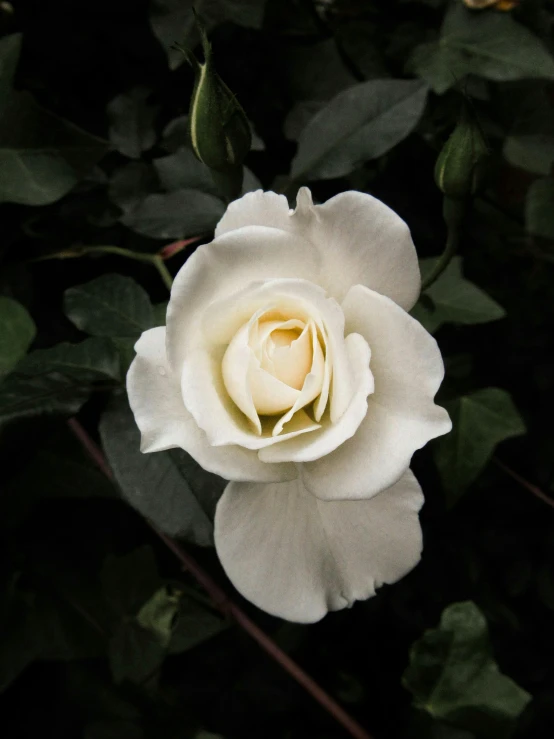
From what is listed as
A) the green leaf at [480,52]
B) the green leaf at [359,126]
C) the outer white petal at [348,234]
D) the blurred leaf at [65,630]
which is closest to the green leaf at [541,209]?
the green leaf at [480,52]

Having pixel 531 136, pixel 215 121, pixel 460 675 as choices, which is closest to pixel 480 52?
pixel 531 136

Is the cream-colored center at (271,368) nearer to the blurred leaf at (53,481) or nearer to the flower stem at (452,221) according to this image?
the flower stem at (452,221)

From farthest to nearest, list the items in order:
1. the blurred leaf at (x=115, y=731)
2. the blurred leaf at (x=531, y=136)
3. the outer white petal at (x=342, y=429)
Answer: the blurred leaf at (x=531, y=136), the blurred leaf at (x=115, y=731), the outer white petal at (x=342, y=429)

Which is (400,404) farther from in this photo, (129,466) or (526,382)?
(526,382)

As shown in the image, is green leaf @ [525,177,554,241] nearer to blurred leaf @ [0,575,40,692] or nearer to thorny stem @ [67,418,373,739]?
thorny stem @ [67,418,373,739]

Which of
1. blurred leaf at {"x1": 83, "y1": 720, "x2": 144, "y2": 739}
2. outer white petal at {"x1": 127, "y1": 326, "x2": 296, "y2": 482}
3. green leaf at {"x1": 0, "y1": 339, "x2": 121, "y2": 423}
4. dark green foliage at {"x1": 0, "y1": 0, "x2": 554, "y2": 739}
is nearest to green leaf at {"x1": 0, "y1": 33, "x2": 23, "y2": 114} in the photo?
dark green foliage at {"x1": 0, "y1": 0, "x2": 554, "y2": 739}

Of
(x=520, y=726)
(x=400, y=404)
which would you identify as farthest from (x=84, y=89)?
(x=520, y=726)
